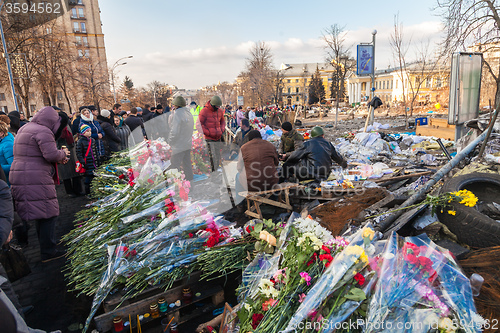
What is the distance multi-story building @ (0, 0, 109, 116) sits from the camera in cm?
2325

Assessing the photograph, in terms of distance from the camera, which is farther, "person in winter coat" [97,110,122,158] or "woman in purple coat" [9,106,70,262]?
"person in winter coat" [97,110,122,158]

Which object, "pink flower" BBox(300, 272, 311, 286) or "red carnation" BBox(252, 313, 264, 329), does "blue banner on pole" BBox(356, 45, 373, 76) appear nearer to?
"pink flower" BBox(300, 272, 311, 286)

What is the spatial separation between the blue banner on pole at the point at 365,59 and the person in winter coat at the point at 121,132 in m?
10.7

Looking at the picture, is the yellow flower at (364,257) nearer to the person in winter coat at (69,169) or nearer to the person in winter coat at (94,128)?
the person in winter coat at (94,128)

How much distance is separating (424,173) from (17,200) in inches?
272

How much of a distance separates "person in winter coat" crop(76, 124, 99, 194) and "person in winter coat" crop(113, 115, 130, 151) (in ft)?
3.87

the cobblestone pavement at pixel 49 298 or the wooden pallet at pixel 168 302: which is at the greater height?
the wooden pallet at pixel 168 302

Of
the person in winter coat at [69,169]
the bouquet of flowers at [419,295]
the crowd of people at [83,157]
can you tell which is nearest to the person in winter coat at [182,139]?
the crowd of people at [83,157]

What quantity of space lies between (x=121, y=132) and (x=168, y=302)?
645 centimetres

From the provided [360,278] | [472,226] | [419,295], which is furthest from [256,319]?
[472,226]

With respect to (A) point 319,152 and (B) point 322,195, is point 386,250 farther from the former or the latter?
(A) point 319,152

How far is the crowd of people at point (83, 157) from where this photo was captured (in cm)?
405

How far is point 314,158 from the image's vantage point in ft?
18.6

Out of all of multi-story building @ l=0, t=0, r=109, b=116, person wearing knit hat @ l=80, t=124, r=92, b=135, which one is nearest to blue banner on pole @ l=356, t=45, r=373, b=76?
person wearing knit hat @ l=80, t=124, r=92, b=135
